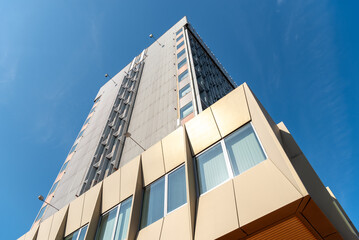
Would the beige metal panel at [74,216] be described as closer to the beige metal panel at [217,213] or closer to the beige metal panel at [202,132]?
the beige metal panel at [202,132]

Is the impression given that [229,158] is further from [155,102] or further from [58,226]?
[155,102]

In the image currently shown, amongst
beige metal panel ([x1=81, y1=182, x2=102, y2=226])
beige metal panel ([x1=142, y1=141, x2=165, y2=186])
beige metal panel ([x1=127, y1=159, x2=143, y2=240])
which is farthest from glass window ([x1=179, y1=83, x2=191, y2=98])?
beige metal panel ([x1=81, y1=182, x2=102, y2=226])

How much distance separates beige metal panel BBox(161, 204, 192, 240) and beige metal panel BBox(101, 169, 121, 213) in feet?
13.6

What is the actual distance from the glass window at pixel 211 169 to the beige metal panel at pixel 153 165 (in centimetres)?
218

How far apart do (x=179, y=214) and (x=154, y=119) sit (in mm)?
13463

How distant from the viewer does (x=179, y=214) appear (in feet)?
30.5

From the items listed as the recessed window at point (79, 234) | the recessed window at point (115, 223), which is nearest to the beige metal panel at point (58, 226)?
the recessed window at point (79, 234)

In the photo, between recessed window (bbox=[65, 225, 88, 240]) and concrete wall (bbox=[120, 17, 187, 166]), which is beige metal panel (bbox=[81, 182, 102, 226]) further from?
concrete wall (bbox=[120, 17, 187, 166])

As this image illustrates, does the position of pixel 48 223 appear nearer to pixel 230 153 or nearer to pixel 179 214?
pixel 179 214

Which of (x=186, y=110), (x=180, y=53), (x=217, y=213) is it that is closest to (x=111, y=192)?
(x=217, y=213)

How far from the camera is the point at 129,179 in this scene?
12.7 metres

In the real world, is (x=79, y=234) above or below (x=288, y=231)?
above

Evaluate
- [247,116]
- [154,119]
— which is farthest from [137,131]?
[247,116]

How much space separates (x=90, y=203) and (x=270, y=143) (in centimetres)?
1072
